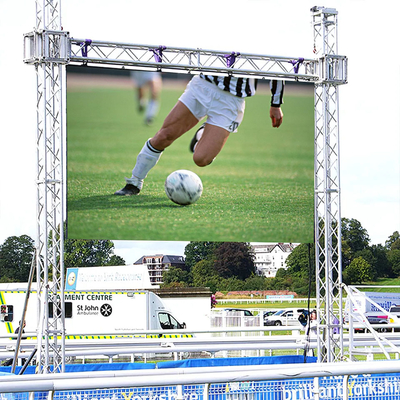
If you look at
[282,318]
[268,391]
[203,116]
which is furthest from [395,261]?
[268,391]

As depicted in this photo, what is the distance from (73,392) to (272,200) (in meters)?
9.82

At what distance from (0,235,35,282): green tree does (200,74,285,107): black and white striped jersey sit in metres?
65.3

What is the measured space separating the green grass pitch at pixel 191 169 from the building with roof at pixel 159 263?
58.3m

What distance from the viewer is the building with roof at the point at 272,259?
247 feet

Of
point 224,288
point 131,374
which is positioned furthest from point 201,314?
point 224,288

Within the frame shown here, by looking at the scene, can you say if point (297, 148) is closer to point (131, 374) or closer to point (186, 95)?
point (186, 95)

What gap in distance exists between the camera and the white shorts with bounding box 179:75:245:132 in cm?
1452

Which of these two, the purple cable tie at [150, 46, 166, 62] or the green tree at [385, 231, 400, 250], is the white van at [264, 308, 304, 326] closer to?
the purple cable tie at [150, 46, 166, 62]

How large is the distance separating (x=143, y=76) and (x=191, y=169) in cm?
218

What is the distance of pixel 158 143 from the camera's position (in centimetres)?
1445

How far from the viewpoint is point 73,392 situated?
5.70m

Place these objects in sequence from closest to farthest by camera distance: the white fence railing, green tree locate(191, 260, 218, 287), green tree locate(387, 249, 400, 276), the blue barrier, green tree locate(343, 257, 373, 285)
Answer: the white fence railing → the blue barrier → green tree locate(191, 260, 218, 287) → green tree locate(343, 257, 373, 285) → green tree locate(387, 249, 400, 276)

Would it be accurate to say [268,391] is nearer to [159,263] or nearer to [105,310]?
[105,310]

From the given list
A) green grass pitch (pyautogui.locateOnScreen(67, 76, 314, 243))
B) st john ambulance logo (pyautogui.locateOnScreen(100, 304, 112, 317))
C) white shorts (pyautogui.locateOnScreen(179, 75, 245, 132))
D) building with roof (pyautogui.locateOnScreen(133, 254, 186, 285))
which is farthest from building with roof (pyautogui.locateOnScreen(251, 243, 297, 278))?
white shorts (pyautogui.locateOnScreen(179, 75, 245, 132))
